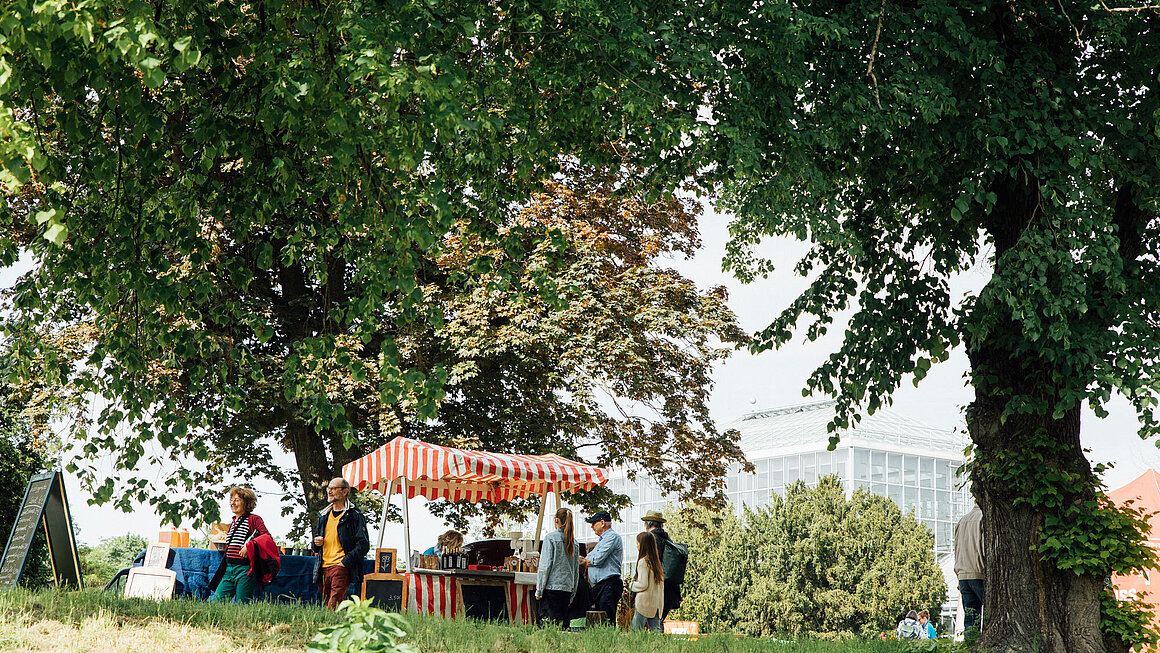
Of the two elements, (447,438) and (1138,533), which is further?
(447,438)

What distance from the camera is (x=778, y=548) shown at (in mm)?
35969

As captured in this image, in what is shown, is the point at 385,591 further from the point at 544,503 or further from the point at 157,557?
the point at 544,503

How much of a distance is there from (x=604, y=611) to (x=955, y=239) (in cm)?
580

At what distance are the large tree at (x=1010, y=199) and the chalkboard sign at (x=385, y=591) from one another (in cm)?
571

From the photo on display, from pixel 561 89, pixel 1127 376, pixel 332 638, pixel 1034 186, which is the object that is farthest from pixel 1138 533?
pixel 332 638

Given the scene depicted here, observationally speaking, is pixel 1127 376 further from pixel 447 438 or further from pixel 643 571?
pixel 447 438

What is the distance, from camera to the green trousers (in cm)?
969

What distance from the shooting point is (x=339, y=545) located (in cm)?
1009

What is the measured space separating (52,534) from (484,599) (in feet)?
16.2

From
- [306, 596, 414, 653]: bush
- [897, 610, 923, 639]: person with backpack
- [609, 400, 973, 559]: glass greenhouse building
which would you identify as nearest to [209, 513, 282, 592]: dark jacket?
[306, 596, 414, 653]: bush

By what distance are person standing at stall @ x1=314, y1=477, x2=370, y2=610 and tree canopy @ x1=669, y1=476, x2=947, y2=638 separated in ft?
82.9

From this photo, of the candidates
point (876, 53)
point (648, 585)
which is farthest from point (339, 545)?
point (876, 53)

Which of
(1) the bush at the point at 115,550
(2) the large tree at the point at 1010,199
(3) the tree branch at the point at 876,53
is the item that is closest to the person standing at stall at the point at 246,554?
(2) the large tree at the point at 1010,199

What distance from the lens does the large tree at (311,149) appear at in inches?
211
